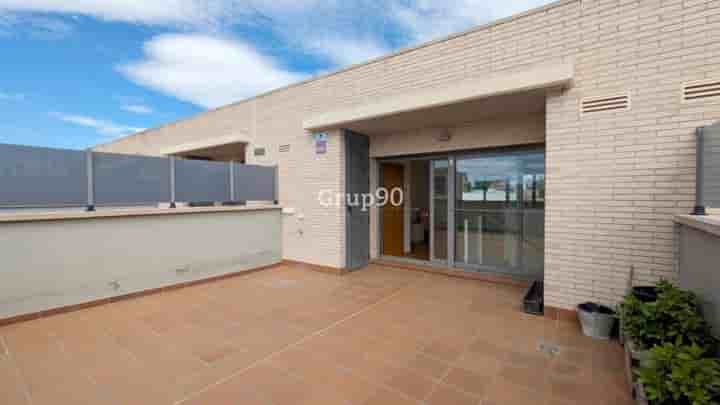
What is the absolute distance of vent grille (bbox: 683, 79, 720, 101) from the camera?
2.53 metres

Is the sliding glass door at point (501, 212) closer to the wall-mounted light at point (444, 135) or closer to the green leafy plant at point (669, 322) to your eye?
the wall-mounted light at point (444, 135)

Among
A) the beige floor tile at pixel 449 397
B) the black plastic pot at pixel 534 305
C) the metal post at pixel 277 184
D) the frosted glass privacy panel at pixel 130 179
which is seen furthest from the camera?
the metal post at pixel 277 184

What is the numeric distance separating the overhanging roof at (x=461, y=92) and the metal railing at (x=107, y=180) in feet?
7.37

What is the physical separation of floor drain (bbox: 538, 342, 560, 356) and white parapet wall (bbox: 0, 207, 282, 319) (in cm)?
476

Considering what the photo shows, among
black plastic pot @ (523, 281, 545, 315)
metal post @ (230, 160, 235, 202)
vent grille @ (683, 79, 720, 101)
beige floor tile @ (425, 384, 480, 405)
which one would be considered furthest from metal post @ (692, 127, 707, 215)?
metal post @ (230, 160, 235, 202)

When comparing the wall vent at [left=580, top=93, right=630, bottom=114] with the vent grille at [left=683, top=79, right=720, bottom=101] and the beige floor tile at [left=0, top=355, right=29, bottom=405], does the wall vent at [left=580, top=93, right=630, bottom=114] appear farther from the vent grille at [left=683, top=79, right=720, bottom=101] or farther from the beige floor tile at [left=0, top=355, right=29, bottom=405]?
the beige floor tile at [left=0, top=355, right=29, bottom=405]

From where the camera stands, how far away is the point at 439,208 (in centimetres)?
533

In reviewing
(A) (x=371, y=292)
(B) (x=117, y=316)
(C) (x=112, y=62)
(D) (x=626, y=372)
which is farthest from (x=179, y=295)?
(C) (x=112, y=62)

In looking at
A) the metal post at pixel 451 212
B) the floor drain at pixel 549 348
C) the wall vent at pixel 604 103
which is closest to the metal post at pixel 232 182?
the metal post at pixel 451 212

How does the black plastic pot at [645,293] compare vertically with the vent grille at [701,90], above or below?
below

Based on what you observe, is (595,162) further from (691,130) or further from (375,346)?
(375,346)

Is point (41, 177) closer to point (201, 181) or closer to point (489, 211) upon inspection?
point (201, 181)

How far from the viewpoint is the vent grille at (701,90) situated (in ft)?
8.30

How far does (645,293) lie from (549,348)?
942 mm
